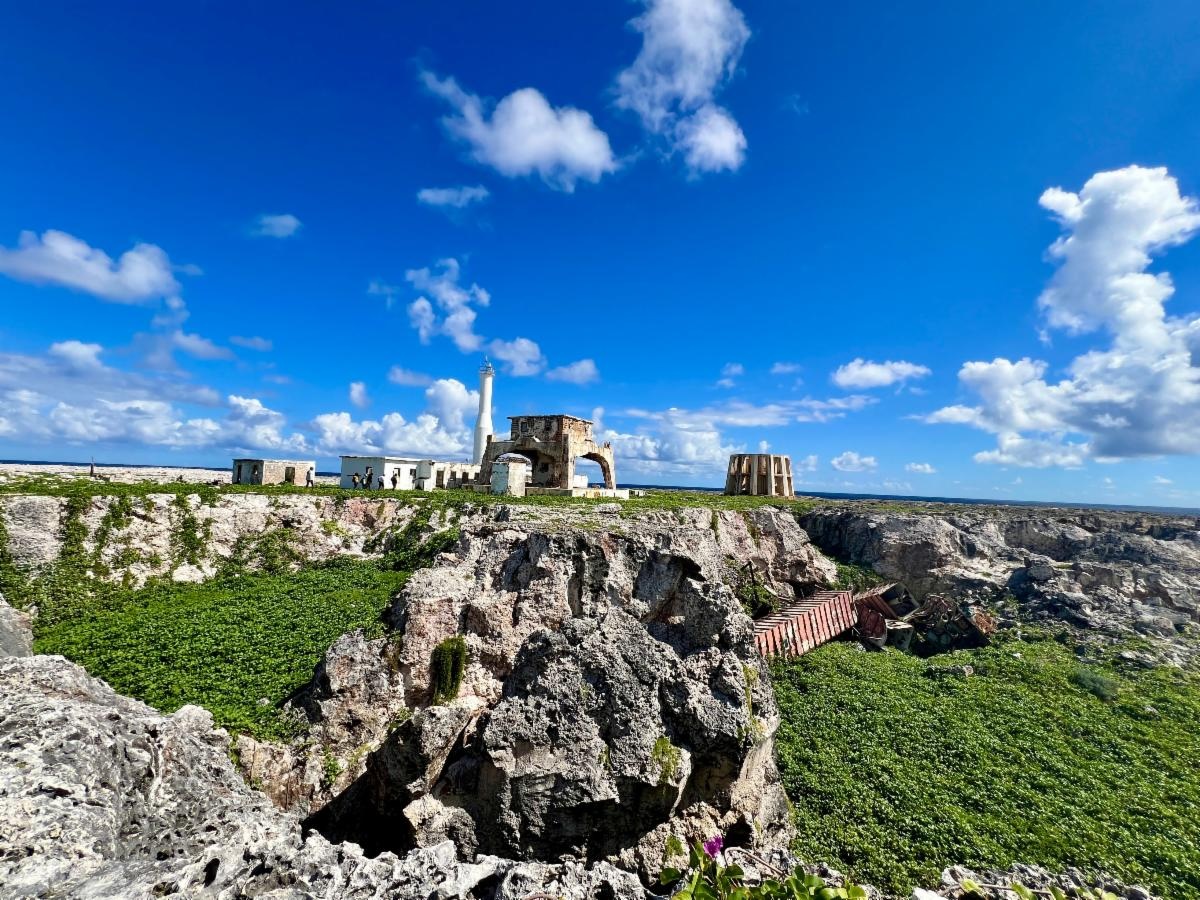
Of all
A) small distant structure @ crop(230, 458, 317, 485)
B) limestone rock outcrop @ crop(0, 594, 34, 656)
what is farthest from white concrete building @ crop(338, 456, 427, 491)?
limestone rock outcrop @ crop(0, 594, 34, 656)

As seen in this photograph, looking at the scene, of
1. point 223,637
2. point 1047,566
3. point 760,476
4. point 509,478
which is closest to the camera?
point 223,637

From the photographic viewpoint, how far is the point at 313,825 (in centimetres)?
1041

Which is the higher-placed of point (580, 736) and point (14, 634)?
point (14, 634)

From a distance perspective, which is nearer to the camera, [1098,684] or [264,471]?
[1098,684]

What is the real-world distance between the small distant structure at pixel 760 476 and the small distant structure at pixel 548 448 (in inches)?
807

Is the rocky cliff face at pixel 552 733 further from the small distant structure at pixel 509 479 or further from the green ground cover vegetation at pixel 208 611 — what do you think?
the small distant structure at pixel 509 479

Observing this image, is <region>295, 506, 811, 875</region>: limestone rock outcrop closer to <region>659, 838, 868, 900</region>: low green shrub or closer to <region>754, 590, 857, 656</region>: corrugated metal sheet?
<region>659, 838, 868, 900</region>: low green shrub

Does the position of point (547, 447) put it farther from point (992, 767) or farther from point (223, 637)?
point (992, 767)

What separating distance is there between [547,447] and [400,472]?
925 cm

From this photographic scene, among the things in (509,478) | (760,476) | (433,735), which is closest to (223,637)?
(433,735)

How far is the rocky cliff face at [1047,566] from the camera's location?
2488cm

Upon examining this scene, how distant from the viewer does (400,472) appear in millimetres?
A: 32219

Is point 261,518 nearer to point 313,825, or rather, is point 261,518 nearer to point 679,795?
point 313,825

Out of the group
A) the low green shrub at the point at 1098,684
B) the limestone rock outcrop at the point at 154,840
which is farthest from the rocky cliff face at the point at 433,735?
the low green shrub at the point at 1098,684
